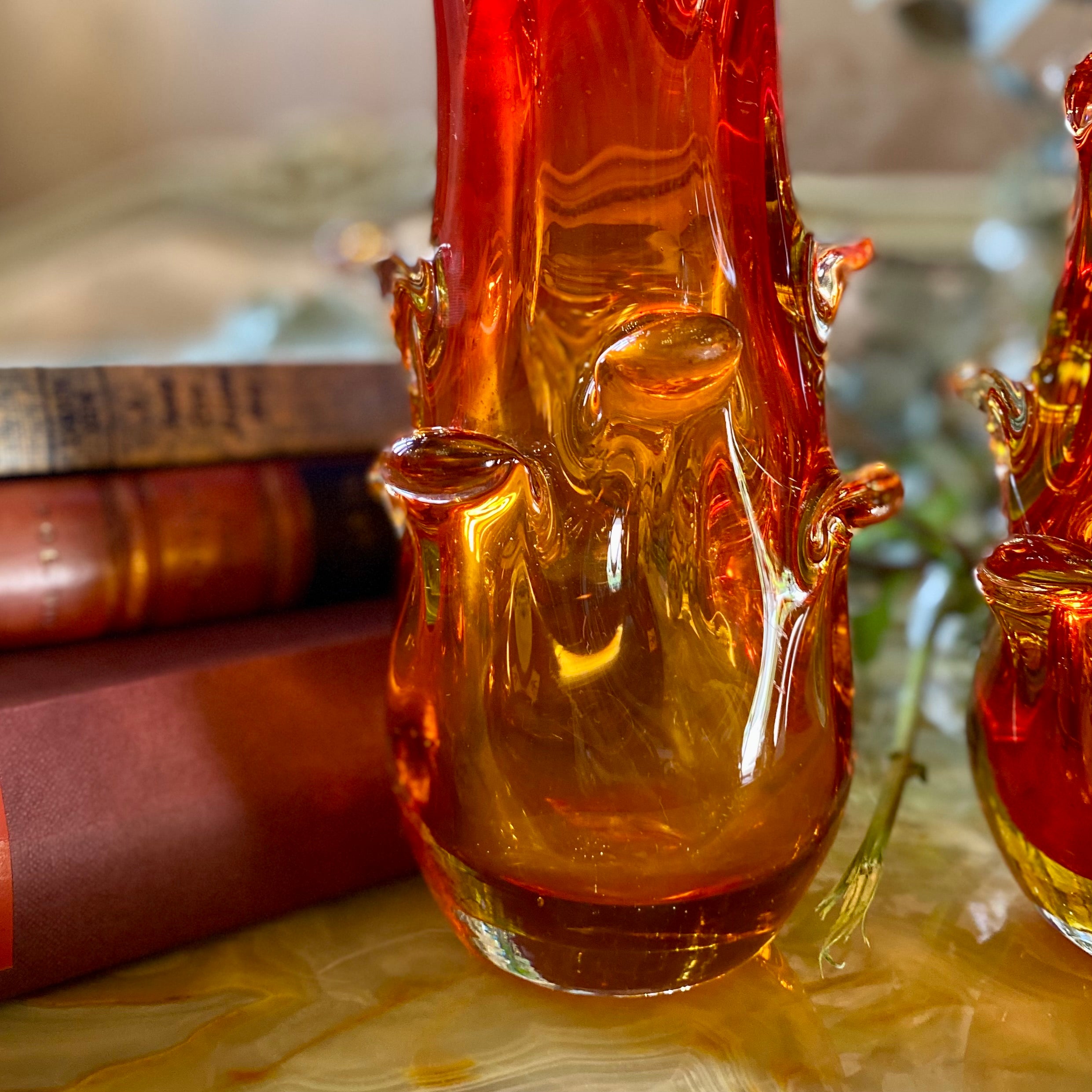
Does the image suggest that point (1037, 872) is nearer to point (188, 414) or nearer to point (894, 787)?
point (894, 787)

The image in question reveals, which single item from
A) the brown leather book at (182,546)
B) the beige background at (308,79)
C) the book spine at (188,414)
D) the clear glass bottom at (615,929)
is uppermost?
the beige background at (308,79)

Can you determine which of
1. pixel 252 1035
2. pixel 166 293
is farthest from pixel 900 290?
pixel 252 1035

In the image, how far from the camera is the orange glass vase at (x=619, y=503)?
169 millimetres

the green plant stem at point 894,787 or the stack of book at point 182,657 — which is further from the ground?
the stack of book at point 182,657

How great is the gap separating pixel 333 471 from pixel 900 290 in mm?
498

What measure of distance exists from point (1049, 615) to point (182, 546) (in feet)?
0.65

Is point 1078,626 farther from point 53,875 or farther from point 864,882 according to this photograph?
point 53,875

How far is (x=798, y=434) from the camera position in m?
0.18

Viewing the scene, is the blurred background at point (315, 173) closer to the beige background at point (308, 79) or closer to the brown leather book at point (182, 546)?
the beige background at point (308, 79)

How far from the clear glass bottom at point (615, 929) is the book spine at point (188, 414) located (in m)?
0.14

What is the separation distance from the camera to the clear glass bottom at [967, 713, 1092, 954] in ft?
0.62

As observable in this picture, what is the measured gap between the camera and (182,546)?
0.27m

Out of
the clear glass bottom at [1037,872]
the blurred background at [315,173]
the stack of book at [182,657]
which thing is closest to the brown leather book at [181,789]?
the stack of book at [182,657]

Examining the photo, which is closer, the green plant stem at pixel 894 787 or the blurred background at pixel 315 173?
the green plant stem at pixel 894 787
